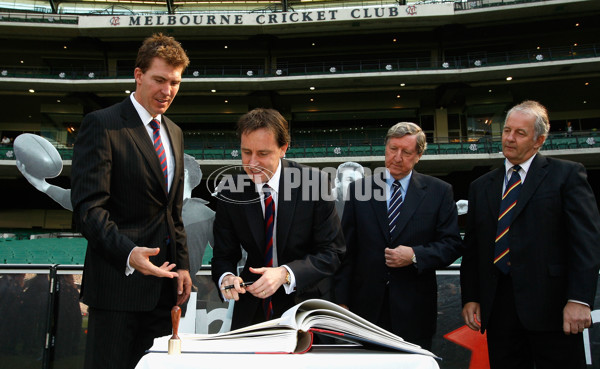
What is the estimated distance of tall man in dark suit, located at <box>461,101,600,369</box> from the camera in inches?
A: 68.1

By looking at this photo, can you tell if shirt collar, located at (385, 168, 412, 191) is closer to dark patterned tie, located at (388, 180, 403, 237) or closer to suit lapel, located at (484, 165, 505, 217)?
dark patterned tie, located at (388, 180, 403, 237)

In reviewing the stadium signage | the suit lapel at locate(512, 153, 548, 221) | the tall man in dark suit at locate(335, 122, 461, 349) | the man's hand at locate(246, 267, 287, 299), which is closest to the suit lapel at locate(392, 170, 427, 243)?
the tall man in dark suit at locate(335, 122, 461, 349)

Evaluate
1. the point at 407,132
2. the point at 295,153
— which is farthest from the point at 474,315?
the point at 295,153

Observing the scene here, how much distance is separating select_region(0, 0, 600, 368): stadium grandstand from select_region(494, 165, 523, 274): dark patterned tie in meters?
18.9

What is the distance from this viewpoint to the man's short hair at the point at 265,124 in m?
1.47

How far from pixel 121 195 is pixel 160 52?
550mm

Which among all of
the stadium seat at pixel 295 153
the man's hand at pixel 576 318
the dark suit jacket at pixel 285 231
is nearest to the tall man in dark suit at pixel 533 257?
the man's hand at pixel 576 318

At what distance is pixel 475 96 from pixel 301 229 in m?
23.1

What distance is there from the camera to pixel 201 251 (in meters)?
2.73

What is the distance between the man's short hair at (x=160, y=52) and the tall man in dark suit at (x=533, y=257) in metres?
1.42

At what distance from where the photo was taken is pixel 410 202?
2135mm

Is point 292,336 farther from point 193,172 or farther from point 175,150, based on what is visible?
point 193,172

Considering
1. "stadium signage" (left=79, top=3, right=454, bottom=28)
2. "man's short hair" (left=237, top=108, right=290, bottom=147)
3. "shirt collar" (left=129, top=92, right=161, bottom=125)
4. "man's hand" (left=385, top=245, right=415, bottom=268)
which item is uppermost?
"stadium signage" (left=79, top=3, right=454, bottom=28)

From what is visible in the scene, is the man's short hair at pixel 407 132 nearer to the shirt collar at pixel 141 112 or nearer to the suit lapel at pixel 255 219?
the suit lapel at pixel 255 219
